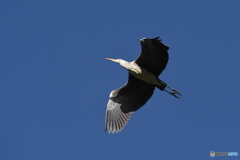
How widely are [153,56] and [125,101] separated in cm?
221

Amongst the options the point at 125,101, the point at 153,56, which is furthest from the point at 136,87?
the point at 153,56

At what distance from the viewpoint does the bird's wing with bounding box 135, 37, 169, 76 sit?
15.4 m

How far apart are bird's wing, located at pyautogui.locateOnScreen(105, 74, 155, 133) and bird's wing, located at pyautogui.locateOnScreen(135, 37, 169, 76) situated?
796mm

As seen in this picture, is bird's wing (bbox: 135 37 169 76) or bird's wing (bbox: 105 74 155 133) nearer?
bird's wing (bbox: 135 37 169 76)

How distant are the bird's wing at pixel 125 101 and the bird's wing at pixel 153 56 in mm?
796

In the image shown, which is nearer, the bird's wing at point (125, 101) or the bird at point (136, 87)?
the bird at point (136, 87)

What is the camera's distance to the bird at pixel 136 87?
52.7 feet

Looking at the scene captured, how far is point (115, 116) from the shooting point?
17.3 metres

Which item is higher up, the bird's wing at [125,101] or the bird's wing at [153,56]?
the bird's wing at [153,56]

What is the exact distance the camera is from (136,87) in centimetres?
1716

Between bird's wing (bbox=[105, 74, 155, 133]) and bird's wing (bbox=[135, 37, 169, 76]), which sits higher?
bird's wing (bbox=[135, 37, 169, 76])

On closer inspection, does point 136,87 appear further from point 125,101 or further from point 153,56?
point 153,56

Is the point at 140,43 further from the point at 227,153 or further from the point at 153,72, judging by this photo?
the point at 227,153

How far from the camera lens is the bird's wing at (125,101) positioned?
17.1 meters
